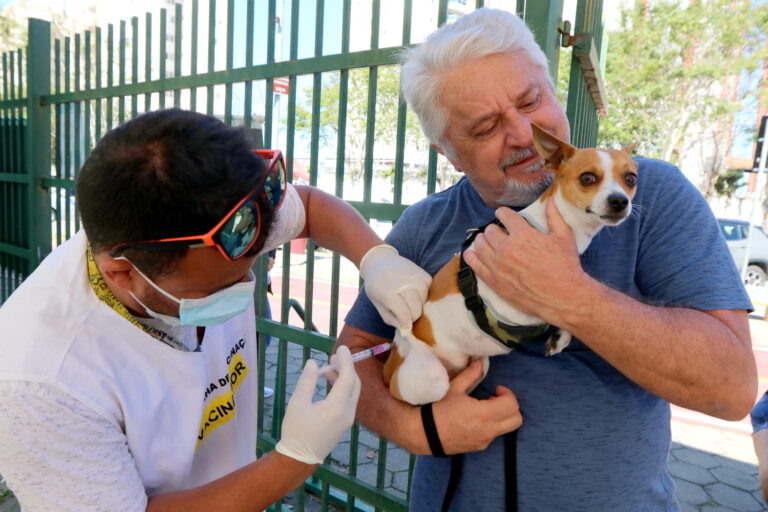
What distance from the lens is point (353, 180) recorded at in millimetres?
2760

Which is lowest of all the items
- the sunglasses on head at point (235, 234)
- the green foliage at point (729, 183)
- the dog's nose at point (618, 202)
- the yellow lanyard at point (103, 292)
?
the green foliage at point (729, 183)

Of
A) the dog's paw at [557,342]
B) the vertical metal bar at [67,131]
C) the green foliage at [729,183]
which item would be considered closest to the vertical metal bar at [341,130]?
the dog's paw at [557,342]

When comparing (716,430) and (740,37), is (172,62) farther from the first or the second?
(740,37)

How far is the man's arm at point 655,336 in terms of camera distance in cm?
113

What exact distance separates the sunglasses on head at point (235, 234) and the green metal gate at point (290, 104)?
949 millimetres

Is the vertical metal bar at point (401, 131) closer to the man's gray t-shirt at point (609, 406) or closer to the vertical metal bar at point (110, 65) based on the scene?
the man's gray t-shirt at point (609, 406)

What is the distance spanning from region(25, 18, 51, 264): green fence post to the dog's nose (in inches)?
182

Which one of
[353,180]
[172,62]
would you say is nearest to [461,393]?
[353,180]

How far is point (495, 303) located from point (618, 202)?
40 cm

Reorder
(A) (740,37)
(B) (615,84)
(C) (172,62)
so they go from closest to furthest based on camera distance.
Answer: (C) (172,62) → (A) (740,37) → (B) (615,84)

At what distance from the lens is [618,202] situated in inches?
48.8

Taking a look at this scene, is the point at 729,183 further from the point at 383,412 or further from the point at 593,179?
the point at 383,412

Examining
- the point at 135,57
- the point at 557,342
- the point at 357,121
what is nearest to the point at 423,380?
the point at 557,342

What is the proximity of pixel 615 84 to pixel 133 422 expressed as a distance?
837 inches
